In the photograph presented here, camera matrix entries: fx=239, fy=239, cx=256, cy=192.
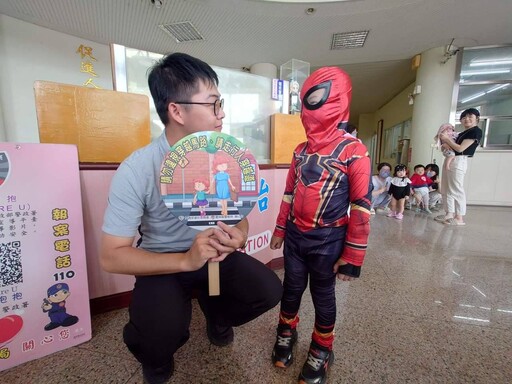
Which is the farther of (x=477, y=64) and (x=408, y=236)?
(x=477, y=64)

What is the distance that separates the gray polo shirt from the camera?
70cm

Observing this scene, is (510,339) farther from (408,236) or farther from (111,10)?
(111,10)

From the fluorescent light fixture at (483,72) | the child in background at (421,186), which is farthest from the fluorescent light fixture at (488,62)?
the child in background at (421,186)

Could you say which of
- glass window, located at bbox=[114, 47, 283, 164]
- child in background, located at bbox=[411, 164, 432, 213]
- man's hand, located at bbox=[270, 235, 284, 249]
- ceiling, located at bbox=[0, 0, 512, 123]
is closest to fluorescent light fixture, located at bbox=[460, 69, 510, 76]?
ceiling, located at bbox=[0, 0, 512, 123]

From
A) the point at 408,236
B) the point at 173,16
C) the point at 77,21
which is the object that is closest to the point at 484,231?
the point at 408,236

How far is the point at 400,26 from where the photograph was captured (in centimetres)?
371

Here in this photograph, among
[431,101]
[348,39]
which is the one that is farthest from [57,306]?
[431,101]

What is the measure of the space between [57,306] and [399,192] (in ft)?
12.8

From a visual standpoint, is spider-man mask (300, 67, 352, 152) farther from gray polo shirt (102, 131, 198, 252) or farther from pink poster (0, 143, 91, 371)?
pink poster (0, 143, 91, 371)

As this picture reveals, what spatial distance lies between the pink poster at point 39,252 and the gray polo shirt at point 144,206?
35 centimetres

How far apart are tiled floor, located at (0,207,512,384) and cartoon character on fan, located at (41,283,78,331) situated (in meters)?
0.13

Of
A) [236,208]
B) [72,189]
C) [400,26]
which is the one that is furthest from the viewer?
[400,26]

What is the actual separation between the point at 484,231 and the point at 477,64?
3.65 m

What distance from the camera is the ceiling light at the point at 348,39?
3.98m
